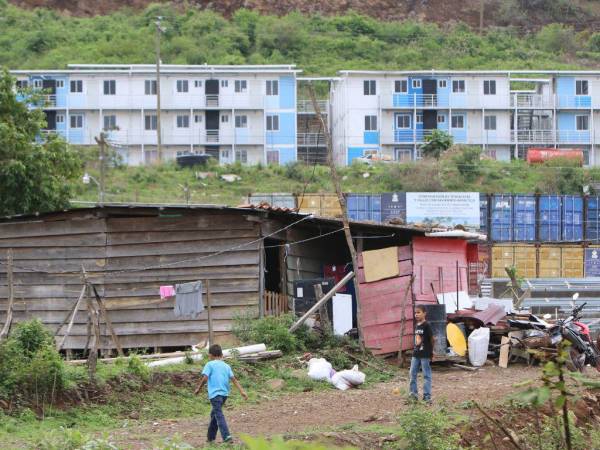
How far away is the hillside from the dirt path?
84.1 meters

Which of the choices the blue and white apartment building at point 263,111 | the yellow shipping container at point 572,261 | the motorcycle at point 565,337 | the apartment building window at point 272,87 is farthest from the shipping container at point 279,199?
the motorcycle at point 565,337

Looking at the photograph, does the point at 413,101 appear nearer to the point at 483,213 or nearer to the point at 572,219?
the point at 483,213

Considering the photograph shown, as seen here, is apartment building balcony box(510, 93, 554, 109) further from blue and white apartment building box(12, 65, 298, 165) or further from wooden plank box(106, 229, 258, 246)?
wooden plank box(106, 229, 258, 246)

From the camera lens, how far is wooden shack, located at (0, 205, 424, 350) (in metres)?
21.6

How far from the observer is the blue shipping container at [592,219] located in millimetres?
47062

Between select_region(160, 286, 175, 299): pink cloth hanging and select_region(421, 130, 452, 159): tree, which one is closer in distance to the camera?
select_region(160, 286, 175, 299): pink cloth hanging

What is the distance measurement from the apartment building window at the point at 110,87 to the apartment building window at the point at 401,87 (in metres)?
17.0

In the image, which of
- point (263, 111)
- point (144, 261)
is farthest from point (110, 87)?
point (144, 261)

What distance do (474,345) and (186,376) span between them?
243 inches

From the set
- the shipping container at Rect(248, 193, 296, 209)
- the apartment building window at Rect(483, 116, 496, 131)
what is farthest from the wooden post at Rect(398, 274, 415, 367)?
the apartment building window at Rect(483, 116, 496, 131)

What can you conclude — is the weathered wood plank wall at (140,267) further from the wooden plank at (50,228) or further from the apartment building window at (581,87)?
the apartment building window at (581,87)

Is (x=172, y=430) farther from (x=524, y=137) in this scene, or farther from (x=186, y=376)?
(x=524, y=137)

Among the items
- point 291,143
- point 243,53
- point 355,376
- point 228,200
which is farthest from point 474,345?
point 243,53

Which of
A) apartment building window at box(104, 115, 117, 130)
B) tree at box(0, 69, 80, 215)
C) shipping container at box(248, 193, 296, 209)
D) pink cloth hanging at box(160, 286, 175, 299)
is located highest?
apartment building window at box(104, 115, 117, 130)
